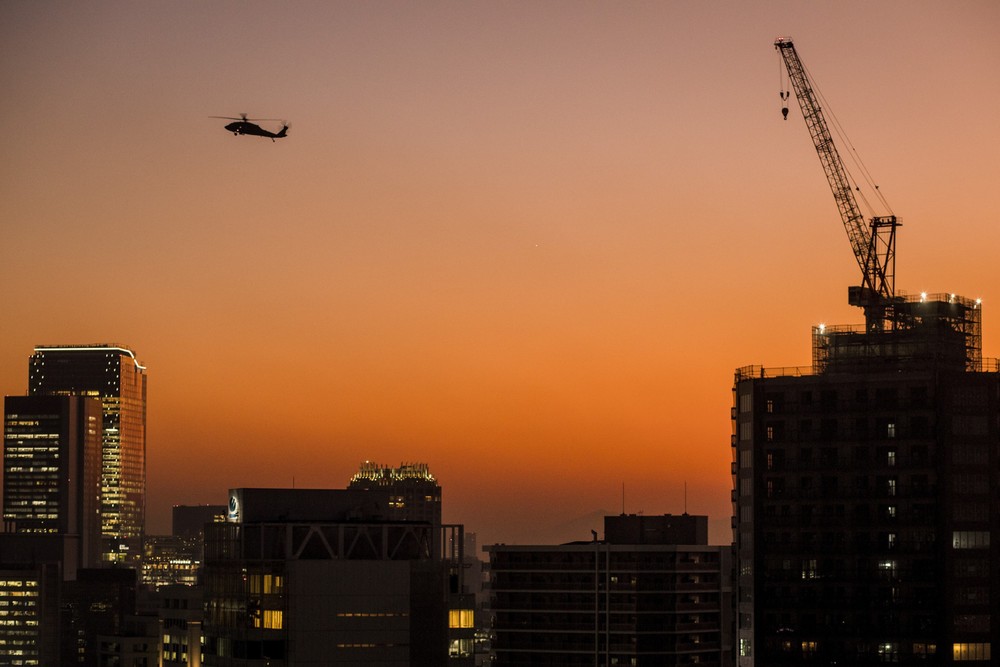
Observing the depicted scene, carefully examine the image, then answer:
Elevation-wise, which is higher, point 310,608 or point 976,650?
point 310,608

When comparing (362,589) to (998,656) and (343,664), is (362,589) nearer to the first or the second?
(343,664)

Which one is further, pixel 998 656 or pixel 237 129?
pixel 998 656

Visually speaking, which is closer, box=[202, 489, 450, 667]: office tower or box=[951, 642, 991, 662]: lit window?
box=[202, 489, 450, 667]: office tower

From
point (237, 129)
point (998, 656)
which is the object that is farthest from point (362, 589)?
point (998, 656)

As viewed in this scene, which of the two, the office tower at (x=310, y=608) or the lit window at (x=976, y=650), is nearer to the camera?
the office tower at (x=310, y=608)

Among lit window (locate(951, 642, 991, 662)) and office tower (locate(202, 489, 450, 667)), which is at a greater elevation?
office tower (locate(202, 489, 450, 667))

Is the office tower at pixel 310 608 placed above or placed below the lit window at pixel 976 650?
above

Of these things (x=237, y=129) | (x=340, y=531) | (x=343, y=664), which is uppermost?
(x=237, y=129)

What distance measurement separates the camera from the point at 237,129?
16712 cm

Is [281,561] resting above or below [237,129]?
below

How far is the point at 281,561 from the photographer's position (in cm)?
19325

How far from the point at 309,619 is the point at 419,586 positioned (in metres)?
14.0

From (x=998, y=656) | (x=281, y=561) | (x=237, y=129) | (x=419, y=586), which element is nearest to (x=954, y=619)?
(x=998, y=656)

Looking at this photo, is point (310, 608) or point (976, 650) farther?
point (976, 650)
